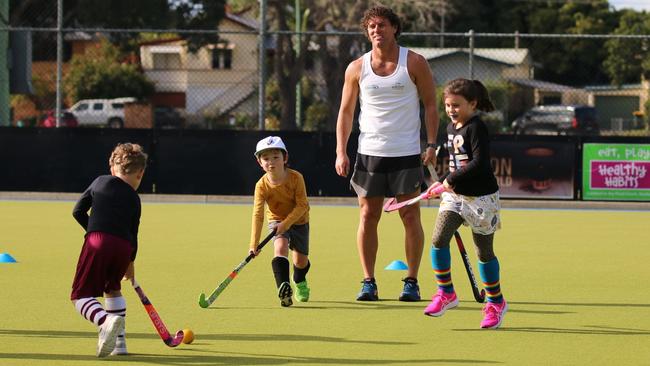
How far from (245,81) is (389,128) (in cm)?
3646

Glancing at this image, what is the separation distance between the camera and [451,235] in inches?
309

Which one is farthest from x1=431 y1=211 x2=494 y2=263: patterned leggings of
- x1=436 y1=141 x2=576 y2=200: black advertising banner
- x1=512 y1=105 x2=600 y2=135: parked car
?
x1=512 y1=105 x2=600 y2=135: parked car

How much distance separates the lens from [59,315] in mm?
8109

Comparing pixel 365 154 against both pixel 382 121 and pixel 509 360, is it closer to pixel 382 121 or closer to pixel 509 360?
pixel 382 121

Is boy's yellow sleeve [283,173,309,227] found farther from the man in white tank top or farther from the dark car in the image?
the dark car

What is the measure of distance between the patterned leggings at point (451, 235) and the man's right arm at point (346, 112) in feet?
4.02

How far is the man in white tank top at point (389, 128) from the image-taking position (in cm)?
885

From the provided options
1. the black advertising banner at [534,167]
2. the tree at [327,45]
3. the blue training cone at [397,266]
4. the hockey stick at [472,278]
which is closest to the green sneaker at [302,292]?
the hockey stick at [472,278]

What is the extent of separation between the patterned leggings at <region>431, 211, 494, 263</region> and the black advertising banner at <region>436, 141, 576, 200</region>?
1143 cm

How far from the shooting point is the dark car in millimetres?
46469

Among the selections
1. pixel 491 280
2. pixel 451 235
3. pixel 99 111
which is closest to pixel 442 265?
pixel 451 235

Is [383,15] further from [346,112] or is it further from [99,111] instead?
[99,111]

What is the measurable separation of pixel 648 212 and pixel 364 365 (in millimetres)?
12699

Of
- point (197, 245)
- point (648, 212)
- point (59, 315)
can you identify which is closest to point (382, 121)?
point (59, 315)
